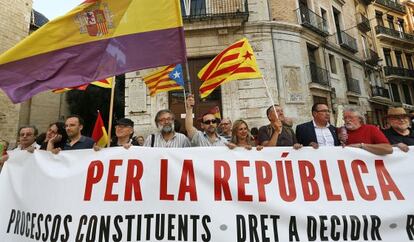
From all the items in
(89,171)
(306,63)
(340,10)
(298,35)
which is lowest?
(89,171)

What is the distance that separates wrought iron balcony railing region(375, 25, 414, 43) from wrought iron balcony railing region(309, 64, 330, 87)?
44.4ft

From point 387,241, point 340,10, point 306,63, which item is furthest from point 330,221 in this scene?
point 340,10

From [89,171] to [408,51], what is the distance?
30844 millimetres

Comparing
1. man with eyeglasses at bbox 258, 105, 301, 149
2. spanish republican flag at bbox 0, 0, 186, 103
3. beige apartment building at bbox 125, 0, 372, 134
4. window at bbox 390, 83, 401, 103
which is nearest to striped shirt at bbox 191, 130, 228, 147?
man with eyeglasses at bbox 258, 105, 301, 149

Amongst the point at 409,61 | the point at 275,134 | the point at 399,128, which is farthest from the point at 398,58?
the point at 275,134

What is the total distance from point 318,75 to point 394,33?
16886 millimetres

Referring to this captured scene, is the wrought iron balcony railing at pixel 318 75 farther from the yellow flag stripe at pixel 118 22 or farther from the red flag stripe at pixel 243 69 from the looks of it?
the yellow flag stripe at pixel 118 22

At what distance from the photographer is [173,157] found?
264 centimetres

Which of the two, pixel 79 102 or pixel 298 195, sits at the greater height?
pixel 79 102

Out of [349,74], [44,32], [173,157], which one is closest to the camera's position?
[173,157]

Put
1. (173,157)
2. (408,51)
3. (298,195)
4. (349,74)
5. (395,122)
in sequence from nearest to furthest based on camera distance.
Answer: (298,195) < (173,157) < (395,122) < (349,74) < (408,51)

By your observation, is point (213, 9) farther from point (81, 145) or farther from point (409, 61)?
point (409, 61)

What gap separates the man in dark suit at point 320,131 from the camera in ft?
10.8

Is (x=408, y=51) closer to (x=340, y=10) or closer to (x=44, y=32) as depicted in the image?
(x=340, y=10)
